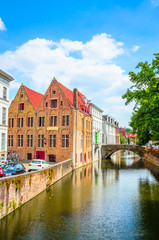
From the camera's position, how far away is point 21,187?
16.7 metres

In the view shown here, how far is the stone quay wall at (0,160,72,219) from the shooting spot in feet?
45.9

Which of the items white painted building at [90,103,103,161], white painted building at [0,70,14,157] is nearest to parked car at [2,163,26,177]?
white painted building at [0,70,14,157]

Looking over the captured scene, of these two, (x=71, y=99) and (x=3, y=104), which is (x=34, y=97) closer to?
(x=71, y=99)

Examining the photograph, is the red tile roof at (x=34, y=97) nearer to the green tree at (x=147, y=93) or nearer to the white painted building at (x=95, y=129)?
the white painted building at (x=95, y=129)

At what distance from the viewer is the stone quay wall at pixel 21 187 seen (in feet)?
45.9

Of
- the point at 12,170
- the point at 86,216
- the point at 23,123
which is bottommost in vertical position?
the point at 86,216

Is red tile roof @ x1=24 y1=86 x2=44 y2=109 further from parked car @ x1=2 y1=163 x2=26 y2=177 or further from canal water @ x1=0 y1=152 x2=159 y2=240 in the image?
canal water @ x1=0 y1=152 x2=159 y2=240

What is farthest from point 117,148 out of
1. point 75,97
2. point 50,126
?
point 75,97

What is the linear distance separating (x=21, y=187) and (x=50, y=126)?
24647mm

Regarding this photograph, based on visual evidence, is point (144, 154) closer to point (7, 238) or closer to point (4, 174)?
point (4, 174)

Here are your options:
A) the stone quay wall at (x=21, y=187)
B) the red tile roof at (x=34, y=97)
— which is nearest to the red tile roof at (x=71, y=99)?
the red tile roof at (x=34, y=97)

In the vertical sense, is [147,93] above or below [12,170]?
above

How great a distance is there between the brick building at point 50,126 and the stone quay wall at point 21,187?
13804mm

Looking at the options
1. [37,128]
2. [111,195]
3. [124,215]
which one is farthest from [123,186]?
[37,128]
